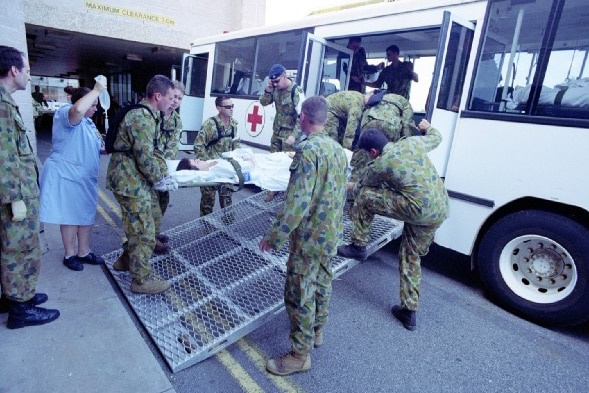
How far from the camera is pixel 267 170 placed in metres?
3.33

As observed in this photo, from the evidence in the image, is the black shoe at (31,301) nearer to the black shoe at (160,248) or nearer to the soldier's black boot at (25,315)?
the soldier's black boot at (25,315)

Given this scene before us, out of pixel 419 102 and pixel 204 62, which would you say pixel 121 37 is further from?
pixel 419 102

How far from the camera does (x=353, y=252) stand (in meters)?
3.07

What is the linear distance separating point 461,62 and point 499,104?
0.55 metres

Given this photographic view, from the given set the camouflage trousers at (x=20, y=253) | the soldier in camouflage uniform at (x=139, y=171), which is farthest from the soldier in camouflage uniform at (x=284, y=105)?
the camouflage trousers at (x=20, y=253)

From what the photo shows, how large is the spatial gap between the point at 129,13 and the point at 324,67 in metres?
8.96

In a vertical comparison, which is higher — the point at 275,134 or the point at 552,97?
the point at 552,97

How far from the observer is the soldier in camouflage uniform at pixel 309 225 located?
74.2 inches

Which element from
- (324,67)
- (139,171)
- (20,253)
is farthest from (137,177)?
(324,67)

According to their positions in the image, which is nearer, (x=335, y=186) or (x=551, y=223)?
(x=335, y=186)

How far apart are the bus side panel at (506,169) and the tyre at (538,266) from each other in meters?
0.17

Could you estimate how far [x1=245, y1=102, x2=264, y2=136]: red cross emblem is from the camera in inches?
216

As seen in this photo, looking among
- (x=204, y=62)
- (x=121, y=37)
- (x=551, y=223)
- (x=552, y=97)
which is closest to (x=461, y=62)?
(x=552, y=97)

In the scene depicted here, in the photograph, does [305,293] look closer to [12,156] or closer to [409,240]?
[409,240]
